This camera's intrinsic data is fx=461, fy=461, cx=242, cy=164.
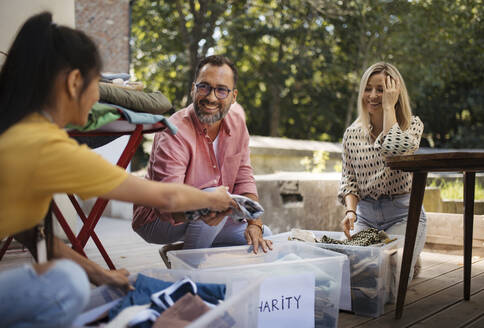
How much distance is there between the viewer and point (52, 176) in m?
1.01

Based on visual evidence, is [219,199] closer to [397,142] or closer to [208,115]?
[208,115]

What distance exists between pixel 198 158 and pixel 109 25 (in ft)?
14.6

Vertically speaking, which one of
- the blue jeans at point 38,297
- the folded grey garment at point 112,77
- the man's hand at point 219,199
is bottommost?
the blue jeans at point 38,297

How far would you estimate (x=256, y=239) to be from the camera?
6.59 ft

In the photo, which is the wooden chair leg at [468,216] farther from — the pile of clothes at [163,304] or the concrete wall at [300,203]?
the concrete wall at [300,203]

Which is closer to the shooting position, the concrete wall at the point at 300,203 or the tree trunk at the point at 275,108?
the concrete wall at the point at 300,203

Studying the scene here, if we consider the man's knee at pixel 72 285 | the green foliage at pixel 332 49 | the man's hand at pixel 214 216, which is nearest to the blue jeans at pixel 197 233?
the man's hand at pixel 214 216

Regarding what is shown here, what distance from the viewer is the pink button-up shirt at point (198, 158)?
6.91 feet

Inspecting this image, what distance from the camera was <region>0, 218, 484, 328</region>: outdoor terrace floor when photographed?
198 centimetres

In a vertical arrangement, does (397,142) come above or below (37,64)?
below

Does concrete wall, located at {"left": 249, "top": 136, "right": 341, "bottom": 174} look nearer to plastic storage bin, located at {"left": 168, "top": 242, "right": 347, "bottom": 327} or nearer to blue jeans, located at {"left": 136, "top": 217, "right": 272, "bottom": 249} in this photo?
blue jeans, located at {"left": 136, "top": 217, "right": 272, "bottom": 249}

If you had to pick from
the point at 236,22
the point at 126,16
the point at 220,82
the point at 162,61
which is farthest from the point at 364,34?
the point at 220,82

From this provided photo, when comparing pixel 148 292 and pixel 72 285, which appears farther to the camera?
pixel 148 292

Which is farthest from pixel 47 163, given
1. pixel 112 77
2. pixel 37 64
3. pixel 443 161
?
pixel 443 161
